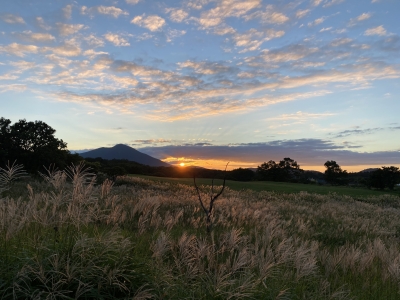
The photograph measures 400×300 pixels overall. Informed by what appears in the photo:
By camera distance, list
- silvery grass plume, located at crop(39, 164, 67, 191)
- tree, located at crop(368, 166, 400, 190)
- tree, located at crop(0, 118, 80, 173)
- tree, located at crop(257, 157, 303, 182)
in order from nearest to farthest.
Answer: silvery grass plume, located at crop(39, 164, 67, 191)
tree, located at crop(0, 118, 80, 173)
tree, located at crop(368, 166, 400, 190)
tree, located at crop(257, 157, 303, 182)

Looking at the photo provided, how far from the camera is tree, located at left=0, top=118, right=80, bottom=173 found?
40750 millimetres

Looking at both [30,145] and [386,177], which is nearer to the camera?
[30,145]

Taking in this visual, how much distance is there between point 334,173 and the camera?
112m

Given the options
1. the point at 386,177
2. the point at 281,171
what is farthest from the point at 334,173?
the point at 386,177

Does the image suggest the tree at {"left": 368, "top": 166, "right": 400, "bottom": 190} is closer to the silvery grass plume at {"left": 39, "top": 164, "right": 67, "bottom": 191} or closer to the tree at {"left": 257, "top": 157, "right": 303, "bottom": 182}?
the tree at {"left": 257, "top": 157, "right": 303, "bottom": 182}

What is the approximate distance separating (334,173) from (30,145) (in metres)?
99.2

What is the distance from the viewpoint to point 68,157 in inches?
1793

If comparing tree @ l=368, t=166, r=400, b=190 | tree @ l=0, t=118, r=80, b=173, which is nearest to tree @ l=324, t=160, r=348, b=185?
tree @ l=368, t=166, r=400, b=190

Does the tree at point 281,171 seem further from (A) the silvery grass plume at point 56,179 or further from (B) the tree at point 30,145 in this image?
(A) the silvery grass plume at point 56,179

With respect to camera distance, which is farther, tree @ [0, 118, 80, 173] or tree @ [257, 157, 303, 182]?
tree @ [257, 157, 303, 182]

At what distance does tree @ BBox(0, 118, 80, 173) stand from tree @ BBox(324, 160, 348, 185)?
308ft

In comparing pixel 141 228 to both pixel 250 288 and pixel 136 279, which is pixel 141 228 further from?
pixel 250 288

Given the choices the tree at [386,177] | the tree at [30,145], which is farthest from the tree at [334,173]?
the tree at [30,145]

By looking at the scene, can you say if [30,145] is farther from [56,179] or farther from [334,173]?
[334,173]
